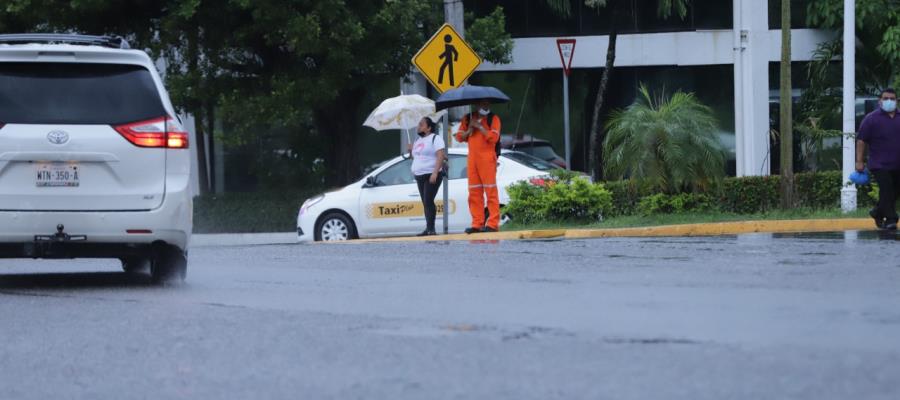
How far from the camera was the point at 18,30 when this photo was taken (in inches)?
1101

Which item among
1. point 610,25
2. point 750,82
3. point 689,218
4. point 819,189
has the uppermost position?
point 610,25

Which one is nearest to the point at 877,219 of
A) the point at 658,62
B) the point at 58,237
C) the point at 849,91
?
the point at 849,91

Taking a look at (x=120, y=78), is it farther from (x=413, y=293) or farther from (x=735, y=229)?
(x=735, y=229)

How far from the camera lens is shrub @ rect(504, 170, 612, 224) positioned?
63.2ft

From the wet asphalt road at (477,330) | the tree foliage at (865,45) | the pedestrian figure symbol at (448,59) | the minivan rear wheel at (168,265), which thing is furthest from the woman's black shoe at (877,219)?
the tree foliage at (865,45)

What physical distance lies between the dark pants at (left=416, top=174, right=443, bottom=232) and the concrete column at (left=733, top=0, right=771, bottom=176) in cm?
1319

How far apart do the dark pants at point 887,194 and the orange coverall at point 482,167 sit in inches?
167

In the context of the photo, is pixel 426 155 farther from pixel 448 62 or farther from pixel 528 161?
pixel 528 161

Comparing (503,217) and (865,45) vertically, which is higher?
(865,45)

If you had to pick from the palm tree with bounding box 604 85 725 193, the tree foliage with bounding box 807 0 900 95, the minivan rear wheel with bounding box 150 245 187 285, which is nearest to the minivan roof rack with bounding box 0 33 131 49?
the minivan rear wheel with bounding box 150 245 187 285

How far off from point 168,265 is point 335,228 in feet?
33.9

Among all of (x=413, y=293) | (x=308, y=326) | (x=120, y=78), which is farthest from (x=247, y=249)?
(x=308, y=326)

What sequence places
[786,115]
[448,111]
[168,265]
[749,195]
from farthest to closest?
[448,111] < [786,115] < [749,195] < [168,265]

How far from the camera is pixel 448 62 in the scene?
19.4 m
